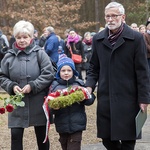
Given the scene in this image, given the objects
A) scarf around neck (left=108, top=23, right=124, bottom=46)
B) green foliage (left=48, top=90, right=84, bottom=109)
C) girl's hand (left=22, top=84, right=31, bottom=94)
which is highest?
scarf around neck (left=108, top=23, right=124, bottom=46)

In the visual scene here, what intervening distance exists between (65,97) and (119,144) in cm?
83

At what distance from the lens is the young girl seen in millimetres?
4656

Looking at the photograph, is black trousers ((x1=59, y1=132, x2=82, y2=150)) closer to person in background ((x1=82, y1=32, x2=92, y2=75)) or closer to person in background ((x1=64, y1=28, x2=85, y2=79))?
person in background ((x1=64, y1=28, x2=85, y2=79))

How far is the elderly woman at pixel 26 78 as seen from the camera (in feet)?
15.4

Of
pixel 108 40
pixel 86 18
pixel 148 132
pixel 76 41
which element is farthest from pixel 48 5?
pixel 108 40

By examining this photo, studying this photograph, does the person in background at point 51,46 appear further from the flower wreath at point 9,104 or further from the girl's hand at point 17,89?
the flower wreath at point 9,104

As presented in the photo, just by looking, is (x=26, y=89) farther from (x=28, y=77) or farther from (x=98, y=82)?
(x=98, y=82)

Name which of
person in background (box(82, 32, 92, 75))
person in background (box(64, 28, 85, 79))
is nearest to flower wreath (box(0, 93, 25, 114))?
person in background (box(64, 28, 85, 79))

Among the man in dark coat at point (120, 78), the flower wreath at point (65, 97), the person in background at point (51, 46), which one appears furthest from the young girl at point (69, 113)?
the person in background at point (51, 46)

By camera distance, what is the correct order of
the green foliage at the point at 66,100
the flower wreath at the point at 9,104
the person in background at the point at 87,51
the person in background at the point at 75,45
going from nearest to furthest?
1. the flower wreath at the point at 9,104
2. the green foliage at the point at 66,100
3. the person in background at the point at 75,45
4. the person in background at the point at 87,51

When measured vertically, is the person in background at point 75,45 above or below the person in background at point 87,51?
above

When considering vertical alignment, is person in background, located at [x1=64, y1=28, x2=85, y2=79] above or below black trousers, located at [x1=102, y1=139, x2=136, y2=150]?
above

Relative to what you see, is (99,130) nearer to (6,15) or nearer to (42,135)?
(42,135)

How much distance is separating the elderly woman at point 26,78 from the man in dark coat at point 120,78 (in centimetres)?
66
